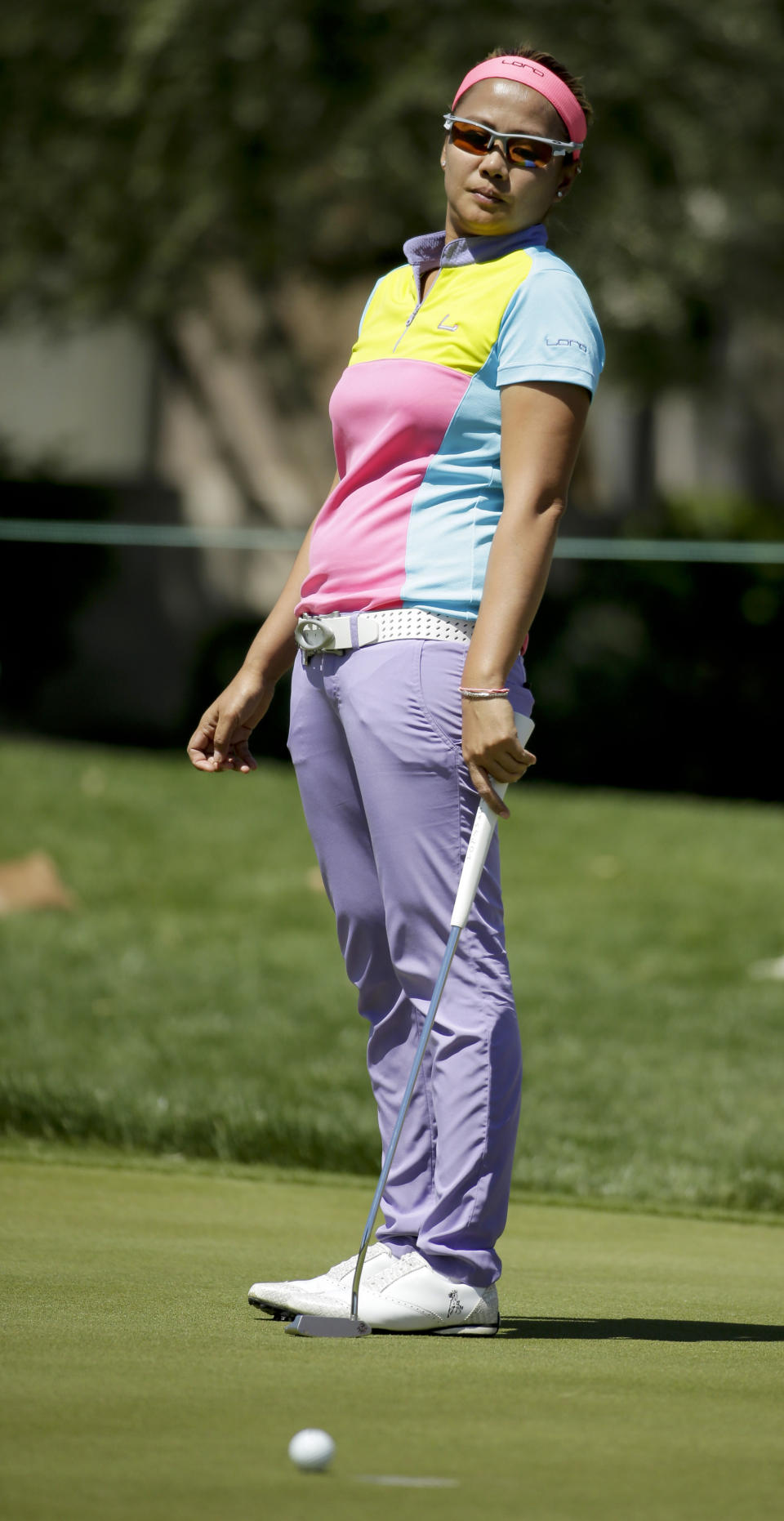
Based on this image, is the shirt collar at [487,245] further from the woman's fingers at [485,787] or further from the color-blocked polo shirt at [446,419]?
the woman's fingers at [485,787]

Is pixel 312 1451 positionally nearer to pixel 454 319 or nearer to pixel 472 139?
pixel 454 319

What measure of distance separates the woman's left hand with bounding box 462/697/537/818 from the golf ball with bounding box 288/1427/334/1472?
3.33 feet

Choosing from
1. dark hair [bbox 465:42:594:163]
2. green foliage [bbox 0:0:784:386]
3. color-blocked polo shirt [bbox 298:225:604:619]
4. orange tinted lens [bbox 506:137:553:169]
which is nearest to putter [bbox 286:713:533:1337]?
color-blocked polo shirt [bbox 298:225:604:619]

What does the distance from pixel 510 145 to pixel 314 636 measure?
79 cm

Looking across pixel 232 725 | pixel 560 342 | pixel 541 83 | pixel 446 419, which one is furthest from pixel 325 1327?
pixel 541 83

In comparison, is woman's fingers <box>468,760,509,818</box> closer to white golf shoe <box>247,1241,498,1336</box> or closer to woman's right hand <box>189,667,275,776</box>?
woman's right hand <box>189,667,275,776</box>

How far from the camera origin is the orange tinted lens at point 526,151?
3031 millimetres

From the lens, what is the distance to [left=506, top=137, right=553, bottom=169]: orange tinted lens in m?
3.03

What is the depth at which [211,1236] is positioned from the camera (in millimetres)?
3809

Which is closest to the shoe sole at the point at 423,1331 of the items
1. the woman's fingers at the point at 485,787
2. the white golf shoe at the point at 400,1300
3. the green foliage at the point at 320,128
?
the white golf shoe at the point at 400,1300

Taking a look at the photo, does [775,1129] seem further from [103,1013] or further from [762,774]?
[762,774]

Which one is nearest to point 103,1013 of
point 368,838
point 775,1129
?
point 775,1129

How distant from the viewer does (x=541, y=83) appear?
3070 mm

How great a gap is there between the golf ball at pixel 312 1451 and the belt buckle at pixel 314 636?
1282 mm
